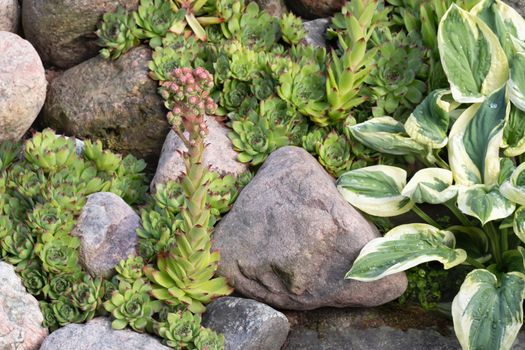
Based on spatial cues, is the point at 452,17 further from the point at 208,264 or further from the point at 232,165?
the point at 208,264

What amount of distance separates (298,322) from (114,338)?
0.89m

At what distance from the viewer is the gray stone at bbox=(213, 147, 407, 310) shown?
3574 millimetres

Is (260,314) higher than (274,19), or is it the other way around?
(274,19)

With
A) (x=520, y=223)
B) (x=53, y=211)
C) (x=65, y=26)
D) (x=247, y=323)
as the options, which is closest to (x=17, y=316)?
(x=53, y=211)

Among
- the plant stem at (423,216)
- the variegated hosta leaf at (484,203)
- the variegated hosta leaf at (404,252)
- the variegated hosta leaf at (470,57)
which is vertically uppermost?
the variegated hosta leaf at (470,57)

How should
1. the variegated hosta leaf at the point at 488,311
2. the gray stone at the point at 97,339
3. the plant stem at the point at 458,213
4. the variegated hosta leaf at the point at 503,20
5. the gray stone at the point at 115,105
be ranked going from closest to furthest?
the variegated hosta leaf at the point at 488,311 → the gray stone at the point at 97,339 → the plant stem at the point at 458,213 → the variegated hosta leaf at the point at 503,20 → the gray stone at the point at 115,105

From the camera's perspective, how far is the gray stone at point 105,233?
3637 millimetres

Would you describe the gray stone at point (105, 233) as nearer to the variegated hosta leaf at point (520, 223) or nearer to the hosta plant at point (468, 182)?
the hosta plant at point (468, 182)


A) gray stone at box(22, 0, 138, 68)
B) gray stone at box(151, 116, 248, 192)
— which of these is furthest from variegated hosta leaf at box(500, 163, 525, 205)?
gray stone at box(22, 0, 138, 68)

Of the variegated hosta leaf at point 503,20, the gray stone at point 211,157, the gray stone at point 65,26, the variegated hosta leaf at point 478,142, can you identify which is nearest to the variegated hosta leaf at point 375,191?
the variegated hosta leaf at point 478,142

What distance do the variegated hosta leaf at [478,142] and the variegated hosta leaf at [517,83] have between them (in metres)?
0.09

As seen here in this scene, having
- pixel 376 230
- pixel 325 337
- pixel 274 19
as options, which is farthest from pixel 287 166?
pixel 274 19

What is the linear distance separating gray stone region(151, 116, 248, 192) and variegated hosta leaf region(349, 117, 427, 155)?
64 centimetres

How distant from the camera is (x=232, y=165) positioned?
3.99 meters
